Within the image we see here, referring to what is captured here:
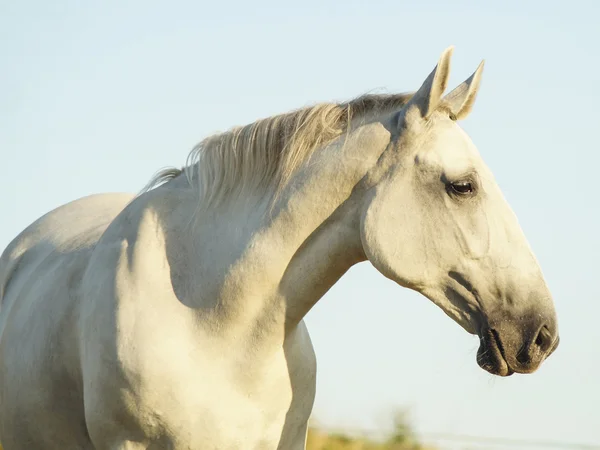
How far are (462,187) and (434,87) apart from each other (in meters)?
0.43

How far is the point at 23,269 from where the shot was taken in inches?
232

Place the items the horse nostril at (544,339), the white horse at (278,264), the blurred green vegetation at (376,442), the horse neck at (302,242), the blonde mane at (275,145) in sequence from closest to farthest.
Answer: the horse nostril at (544,339) → the white horse at (278,264) → the horse neck at (302,242) → the blonde mane at (275,145) → the blurred green vegetation at (376,442)

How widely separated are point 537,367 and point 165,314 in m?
1.57

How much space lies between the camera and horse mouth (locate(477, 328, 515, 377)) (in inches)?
159

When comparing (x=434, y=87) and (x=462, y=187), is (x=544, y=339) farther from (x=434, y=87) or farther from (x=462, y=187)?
(x=434, y=87)

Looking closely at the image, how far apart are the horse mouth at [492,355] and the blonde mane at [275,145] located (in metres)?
1.07

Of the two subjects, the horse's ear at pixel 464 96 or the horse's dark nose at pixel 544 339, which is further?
the horse's ear at pixel 464 96

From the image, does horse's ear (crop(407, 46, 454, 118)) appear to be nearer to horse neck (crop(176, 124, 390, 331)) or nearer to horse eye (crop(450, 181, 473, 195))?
horse neck (crop(176, 124, 390, 331))

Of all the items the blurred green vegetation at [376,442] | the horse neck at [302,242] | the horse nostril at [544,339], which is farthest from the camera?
the blurred green vegetation at [376,442]

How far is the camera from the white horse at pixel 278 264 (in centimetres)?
406

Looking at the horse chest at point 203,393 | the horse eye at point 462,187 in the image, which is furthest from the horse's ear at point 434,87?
the horse chest at point 203,393

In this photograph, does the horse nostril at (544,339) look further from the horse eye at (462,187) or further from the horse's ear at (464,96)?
the horse's ear at (464,96)

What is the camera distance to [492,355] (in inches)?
159

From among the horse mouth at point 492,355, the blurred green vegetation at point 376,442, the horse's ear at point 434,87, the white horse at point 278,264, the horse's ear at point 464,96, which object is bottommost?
the blurred green vegetation at point 376,442
